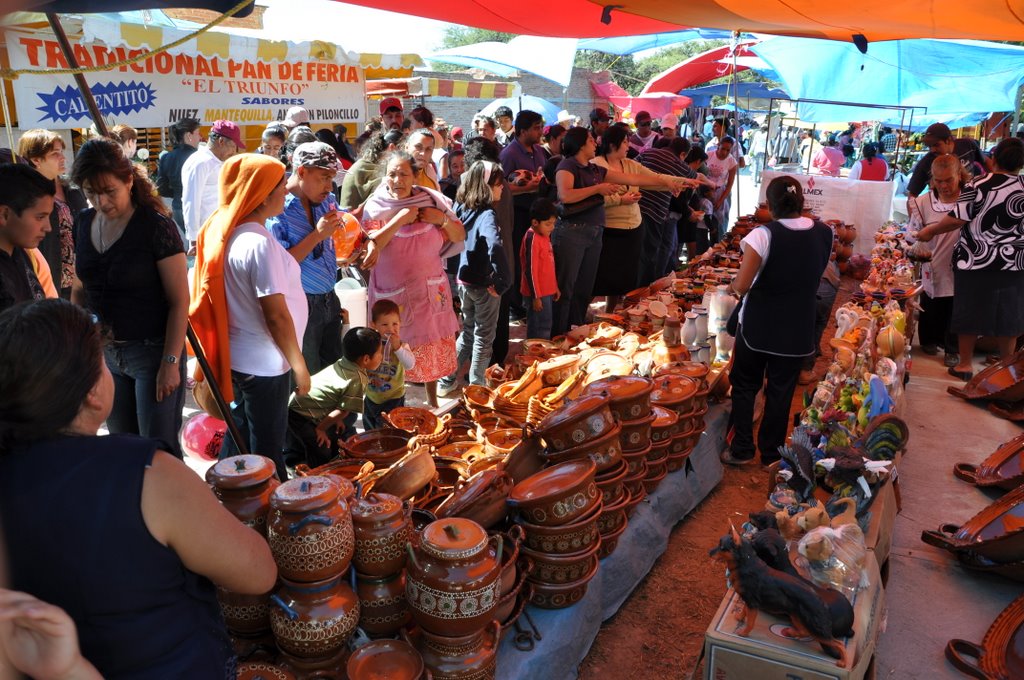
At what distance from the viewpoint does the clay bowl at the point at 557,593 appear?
209 cm

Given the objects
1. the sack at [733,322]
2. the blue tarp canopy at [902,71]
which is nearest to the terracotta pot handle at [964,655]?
the sack at [733,322]

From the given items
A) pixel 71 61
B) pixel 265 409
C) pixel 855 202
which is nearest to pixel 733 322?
pixel 265 409

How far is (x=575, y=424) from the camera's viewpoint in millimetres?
2232

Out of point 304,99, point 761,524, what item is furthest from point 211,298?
point 304,99

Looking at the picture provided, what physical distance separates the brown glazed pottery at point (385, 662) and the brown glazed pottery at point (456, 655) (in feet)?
0.21

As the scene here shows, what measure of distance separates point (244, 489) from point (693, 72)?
1541 centimetres

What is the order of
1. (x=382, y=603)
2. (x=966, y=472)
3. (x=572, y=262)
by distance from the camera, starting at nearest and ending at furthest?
(x=382, y=603) → (x=966, y=472) → (x=572, y=262)

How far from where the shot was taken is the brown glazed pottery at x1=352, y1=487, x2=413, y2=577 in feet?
5.42

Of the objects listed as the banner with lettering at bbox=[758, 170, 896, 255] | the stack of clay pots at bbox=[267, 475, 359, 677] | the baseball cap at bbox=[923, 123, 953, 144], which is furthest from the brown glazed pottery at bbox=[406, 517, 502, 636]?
the baseball cap at bbox=[923, 123, 953, 144]

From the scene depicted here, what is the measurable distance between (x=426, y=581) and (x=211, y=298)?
1.39m

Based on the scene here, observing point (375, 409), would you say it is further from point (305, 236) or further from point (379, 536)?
point (379, 536)

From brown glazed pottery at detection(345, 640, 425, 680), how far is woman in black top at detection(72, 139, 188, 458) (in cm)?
135

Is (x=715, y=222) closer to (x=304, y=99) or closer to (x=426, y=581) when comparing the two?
(x=304, y=99)

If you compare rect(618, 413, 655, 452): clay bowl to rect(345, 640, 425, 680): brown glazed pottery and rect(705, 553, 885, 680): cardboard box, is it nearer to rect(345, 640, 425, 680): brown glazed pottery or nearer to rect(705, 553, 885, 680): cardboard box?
rect(705, 553, 885, 680): cardboard box
